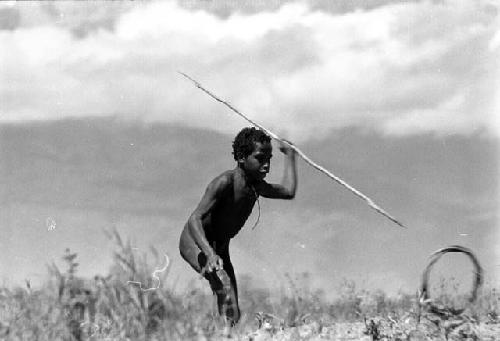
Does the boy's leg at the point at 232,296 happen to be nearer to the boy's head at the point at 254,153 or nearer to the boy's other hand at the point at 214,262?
the boy's other hand at the point at 214,262

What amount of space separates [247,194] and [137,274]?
3.19 metres

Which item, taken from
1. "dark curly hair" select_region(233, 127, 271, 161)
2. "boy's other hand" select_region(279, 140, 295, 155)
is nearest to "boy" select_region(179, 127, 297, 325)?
"dark curly hair" select_region(233, 127, 271, 161)

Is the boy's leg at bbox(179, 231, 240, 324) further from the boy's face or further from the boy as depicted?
the boy's face

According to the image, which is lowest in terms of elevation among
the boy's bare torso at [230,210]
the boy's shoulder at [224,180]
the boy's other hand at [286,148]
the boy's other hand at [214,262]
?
the boy's other hand at [214,262]

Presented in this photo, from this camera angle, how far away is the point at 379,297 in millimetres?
7105

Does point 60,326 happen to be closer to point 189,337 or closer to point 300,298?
point 189,337

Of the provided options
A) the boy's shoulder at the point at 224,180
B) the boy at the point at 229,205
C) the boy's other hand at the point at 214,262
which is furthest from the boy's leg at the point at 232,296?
the boy's shoulder at the point at 224,180

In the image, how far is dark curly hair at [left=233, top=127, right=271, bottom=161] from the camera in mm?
6512

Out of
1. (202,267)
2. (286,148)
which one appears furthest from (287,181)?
(202,267)

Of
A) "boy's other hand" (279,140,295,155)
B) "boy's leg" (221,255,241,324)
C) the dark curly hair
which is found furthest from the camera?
"boy's other hand" (279,140,295,155)

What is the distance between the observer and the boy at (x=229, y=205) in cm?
639

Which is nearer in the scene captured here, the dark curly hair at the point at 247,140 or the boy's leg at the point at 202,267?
the boy's leg at the point at 202,267

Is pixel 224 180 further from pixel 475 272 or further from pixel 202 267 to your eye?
pixel 475 272

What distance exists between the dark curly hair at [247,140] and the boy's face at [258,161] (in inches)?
1.4
